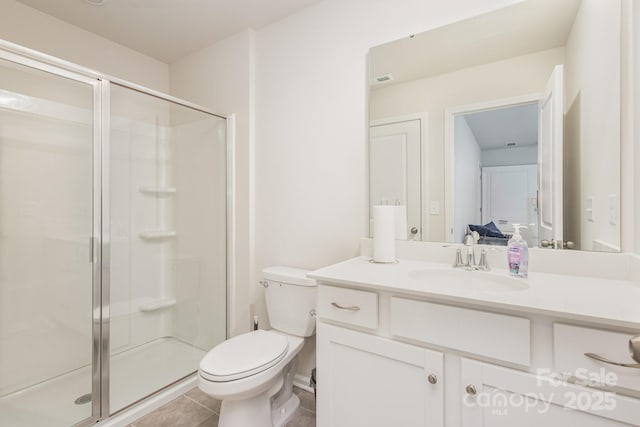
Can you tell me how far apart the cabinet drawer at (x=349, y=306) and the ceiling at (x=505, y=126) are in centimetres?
88

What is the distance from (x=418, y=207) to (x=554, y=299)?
74 cm

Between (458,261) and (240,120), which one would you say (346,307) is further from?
(240,120)

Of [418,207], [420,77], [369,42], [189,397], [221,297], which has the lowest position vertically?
[189,397]

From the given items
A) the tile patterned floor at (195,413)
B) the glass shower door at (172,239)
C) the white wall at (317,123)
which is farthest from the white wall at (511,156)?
the glass shower door at (172,239)

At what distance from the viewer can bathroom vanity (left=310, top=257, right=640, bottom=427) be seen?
29.6 inches

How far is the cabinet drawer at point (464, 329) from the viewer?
32.9 inches

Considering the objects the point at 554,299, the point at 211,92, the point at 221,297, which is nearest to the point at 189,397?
the point at 221,297

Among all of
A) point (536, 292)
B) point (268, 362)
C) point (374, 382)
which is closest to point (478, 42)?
point (536, 292)

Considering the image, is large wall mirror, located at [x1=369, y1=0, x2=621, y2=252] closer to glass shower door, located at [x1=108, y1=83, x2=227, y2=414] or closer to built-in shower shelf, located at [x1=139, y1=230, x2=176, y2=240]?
glass shower door, located at [x1=108, y1=83, x2=227, y2=414]

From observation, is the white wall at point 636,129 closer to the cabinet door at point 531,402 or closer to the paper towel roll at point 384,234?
the cabinet door at point 531,402

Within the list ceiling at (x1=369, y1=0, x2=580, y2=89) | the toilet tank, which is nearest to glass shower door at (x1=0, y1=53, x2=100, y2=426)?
the toilet tank

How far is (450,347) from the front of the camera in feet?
3.06

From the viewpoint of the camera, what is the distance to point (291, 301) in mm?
1694

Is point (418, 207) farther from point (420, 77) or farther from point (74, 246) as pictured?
point (74, 246)
